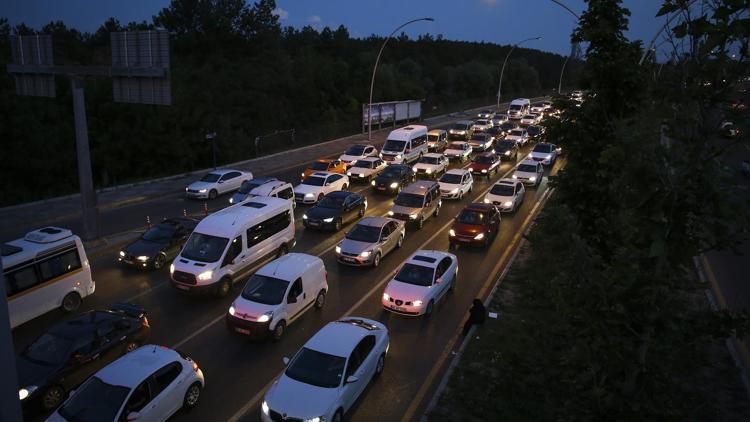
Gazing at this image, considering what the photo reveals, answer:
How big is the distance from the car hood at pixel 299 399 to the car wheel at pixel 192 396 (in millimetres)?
1729

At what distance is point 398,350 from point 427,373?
1256 millimetres

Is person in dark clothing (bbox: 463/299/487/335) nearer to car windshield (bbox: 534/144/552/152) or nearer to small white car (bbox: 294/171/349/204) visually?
small white car (bbox: 294/171/349/204)

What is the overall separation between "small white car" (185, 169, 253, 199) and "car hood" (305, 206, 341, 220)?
7908 mm

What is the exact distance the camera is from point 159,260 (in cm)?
1780

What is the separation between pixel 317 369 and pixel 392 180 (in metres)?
19.3

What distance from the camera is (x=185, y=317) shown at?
14664mm

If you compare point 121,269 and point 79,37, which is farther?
point 79,37

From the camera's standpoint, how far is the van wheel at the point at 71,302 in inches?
572

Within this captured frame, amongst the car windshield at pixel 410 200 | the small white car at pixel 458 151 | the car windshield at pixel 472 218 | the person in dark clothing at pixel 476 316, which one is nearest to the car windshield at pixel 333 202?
the car windshield at pixel 410 200

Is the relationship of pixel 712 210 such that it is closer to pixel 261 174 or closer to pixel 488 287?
pixel 488 287

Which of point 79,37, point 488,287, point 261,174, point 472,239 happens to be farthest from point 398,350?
point 79,37

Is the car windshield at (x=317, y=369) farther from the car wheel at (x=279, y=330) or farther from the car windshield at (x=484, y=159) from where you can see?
the car windshield at (x=484, y=159)

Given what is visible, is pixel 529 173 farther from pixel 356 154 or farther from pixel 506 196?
pixel 356 154

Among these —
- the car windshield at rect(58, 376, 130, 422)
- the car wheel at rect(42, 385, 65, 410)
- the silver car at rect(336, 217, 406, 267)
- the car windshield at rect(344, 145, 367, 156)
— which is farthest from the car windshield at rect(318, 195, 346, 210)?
the car windshield at rect(58, 376, 130, 422)
